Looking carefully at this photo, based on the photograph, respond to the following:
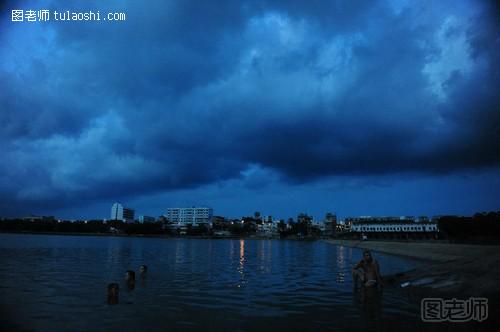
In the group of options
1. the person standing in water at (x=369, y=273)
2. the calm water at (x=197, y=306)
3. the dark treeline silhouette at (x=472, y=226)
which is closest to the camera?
the calm water at (x=197, y=306)

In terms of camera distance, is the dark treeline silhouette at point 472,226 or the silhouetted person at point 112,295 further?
the dark treeline silhouette at point 472,226

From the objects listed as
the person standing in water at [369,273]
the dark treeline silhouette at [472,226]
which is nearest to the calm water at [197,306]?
the person standing in water at [369,273]

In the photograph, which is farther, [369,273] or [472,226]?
[472,226]

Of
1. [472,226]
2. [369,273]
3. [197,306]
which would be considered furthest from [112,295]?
[472,226]

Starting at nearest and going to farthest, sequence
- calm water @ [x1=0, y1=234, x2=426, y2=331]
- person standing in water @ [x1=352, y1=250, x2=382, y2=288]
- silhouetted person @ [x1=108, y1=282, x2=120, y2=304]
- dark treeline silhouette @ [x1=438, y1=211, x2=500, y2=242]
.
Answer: calm water @ [x1=0, y1=234, x2=426, y2=331]
silhouetted person @ [x1=108, y1=282, x2=120, y2=304]
person standing in water @ [x1=352, y1=250, x2=382, y2=288]
dark treeline silhouette @ [x1=438, y1=211, x2=500, y2=242]

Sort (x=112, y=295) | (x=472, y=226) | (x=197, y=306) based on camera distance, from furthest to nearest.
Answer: (x=472, y=226) → (x=112, y=295) → (x=197, y=306)

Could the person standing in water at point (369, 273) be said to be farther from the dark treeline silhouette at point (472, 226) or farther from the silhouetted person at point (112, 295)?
the dark treeline silhouette at point (472, 226)

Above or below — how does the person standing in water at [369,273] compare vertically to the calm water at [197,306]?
above

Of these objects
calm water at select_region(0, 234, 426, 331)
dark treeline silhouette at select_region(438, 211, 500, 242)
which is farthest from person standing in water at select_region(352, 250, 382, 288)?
dark treeline silhouette at select_region(438, 211, 500, 242)

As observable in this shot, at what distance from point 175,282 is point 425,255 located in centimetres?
5217

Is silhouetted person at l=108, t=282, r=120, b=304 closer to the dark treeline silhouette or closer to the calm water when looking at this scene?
the calm water

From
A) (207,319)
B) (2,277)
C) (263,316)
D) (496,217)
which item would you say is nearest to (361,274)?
(263,316)

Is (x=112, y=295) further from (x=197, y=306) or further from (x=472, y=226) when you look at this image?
(x=472, y=226)

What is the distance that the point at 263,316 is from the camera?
17844 mm
